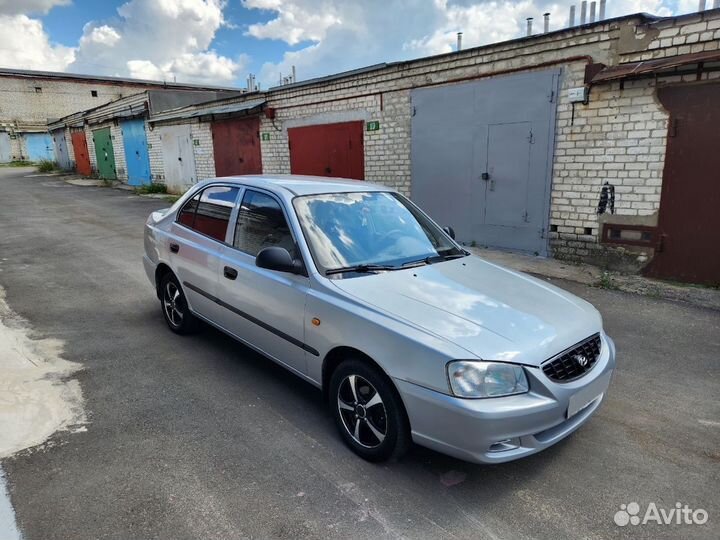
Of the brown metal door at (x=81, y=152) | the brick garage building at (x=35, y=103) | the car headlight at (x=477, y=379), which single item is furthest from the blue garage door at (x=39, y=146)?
the car headlight at (x=477, y=379)

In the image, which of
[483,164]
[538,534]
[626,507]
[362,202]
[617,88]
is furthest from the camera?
[483,164]

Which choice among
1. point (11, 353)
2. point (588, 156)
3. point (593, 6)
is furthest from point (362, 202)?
point (593, 6)

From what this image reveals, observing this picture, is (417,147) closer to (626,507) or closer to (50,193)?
(626,507)

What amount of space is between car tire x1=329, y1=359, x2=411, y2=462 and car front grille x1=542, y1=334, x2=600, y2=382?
0.82m

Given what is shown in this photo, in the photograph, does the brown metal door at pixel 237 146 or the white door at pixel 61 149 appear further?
the white door at pixel 61 149

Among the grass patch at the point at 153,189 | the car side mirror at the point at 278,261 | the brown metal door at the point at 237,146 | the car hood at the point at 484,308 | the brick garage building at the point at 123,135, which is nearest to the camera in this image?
the car hood at the point at 484,308

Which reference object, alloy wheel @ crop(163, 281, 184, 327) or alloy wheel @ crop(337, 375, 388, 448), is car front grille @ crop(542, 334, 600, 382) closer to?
alloy wheel @ crop(337, 375, 388, 448)

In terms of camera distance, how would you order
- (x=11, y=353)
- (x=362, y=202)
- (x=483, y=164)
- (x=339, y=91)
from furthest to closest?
(x=339, y=91) < (x=483, y=164) < (x=11, y=353) < (x=362, y=202)

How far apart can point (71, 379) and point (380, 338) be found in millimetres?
2855

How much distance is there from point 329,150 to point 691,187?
7.75 meters

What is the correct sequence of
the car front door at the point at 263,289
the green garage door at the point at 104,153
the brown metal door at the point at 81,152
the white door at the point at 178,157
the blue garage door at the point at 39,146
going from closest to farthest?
the car front door at the point at 263,289, the white door at the point at 178,157, the green garage door at the point at 104,153, the brown metal door at the point at 81,152, the blue garage door at the point at 39,146

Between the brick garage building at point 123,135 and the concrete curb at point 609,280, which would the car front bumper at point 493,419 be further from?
the brick garage building at point 123,135

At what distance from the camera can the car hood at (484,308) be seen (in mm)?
2500

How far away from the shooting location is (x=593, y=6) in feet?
24.5
